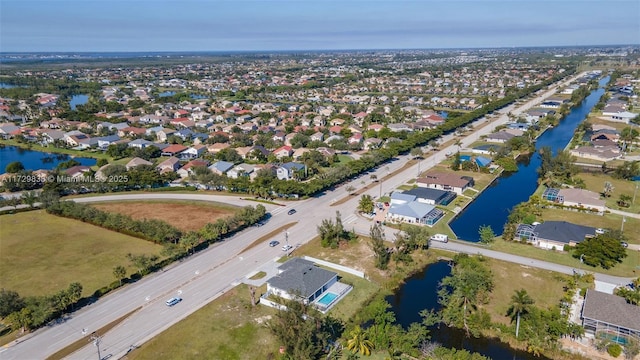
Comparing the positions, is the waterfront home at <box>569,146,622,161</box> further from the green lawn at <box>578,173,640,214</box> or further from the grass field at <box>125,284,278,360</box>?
the grass field at <box>125,284,278,360</box>

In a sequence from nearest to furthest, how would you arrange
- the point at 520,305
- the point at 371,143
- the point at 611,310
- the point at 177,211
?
1. the point at 520,305
2. the point at 611,310
3. the point at 177,211
4. the point at 371,143

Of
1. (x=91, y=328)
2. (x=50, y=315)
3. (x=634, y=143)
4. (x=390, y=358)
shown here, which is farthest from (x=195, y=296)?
(x=634, y=143)

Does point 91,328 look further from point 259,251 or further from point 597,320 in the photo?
point 597,320

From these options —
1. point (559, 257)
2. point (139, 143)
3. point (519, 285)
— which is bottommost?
point (519, 285)

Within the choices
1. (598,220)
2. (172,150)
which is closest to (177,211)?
(172,150)

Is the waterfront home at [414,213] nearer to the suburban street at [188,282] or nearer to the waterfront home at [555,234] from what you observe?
the suburban street at [188,282]

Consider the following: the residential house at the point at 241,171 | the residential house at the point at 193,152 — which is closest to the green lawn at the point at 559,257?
the residential house at the point at 241,171

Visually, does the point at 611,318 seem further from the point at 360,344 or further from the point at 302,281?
the point at 302,281

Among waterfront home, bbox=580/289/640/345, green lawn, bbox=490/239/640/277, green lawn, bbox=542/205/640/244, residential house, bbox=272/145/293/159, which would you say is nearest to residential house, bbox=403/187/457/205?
green lawn, bbox=490/239/640/277
